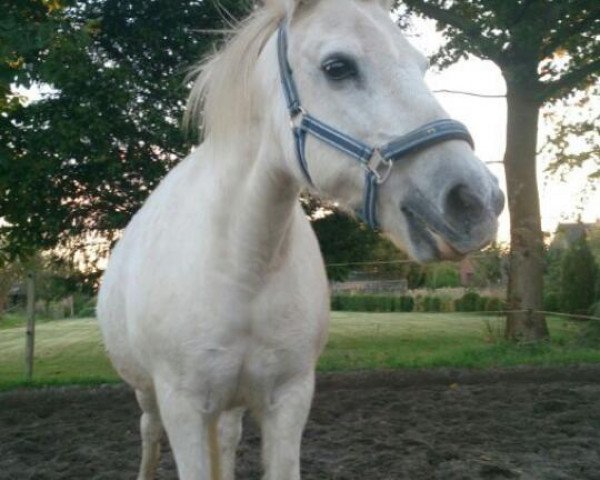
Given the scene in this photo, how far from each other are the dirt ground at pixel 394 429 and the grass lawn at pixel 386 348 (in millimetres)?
813

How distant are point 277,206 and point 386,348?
10598 millimetres

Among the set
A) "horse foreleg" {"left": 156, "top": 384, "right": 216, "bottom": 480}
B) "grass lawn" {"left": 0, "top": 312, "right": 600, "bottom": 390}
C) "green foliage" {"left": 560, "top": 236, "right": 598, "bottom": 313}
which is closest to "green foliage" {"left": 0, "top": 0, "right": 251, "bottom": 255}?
"grass lawn" {"left": 0, "top": 312, "right": 600, "bottom": 390}

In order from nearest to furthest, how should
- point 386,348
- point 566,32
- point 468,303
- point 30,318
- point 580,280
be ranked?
point 30,318, point 566,32, point 386,348, point 580,280, point 468,303

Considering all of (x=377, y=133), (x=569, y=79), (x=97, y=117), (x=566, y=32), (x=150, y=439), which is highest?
(x=566, y=32)

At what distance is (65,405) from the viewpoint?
20.8 ft

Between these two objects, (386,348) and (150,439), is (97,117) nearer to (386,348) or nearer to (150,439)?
(150,439)

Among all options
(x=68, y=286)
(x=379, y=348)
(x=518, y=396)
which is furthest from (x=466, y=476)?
(x=379, y=348)

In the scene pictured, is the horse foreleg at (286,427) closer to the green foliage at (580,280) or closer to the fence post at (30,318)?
the fence post at (30,318)

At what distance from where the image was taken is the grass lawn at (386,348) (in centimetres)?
804

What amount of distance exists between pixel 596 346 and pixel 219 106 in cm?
930

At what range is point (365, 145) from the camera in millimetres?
1823

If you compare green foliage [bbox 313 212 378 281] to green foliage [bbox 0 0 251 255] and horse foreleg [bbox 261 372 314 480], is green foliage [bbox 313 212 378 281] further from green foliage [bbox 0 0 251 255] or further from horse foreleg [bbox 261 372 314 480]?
horse foreleg [bbox 261 372 314 480]

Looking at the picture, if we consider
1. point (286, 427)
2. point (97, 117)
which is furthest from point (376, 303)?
point (286, 427)

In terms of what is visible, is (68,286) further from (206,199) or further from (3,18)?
(206,199)
